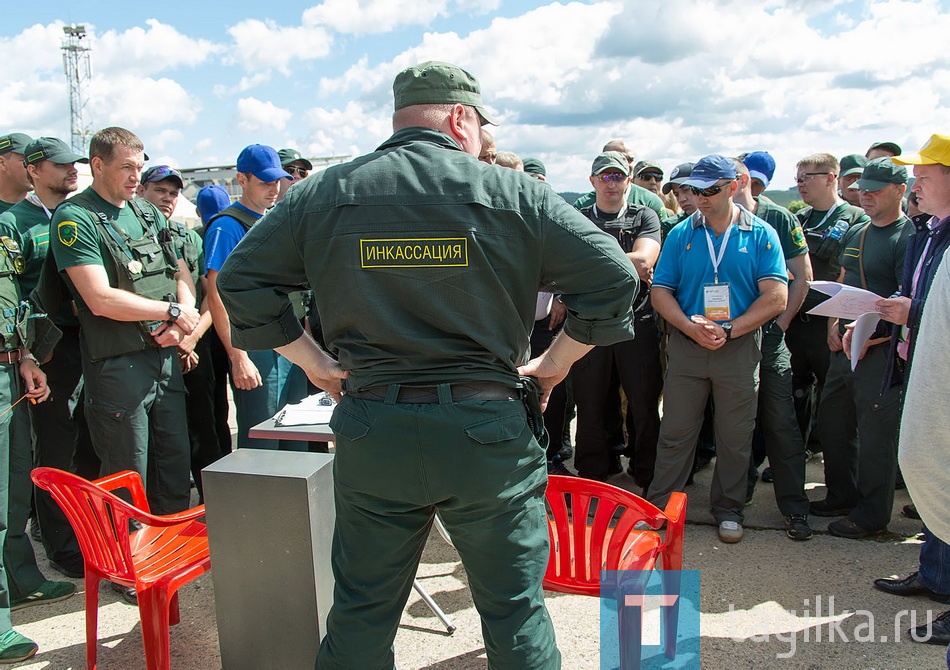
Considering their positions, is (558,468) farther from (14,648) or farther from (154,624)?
(14,648)

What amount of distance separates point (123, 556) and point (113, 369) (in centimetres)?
112

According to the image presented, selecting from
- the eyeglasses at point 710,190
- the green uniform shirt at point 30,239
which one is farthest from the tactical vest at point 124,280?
the eyeglasses at point 710,190

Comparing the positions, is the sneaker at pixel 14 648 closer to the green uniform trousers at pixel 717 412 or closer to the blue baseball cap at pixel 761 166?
the green uniform trousers at pixel 717 412

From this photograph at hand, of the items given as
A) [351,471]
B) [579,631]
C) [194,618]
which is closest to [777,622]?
[579,631]

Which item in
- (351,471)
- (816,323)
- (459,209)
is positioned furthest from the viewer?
(816,323)

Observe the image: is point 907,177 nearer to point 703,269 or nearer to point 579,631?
point 703,269

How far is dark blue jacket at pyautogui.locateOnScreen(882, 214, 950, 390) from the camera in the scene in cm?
298

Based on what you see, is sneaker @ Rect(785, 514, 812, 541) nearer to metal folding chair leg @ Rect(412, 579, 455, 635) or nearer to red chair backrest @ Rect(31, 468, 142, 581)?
metal folding chair leg @ Rect(412, 579, 455, 635)

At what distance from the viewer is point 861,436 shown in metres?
3.86

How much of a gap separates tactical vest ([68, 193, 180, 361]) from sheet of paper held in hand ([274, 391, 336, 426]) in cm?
89

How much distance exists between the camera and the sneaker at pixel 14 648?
293cm

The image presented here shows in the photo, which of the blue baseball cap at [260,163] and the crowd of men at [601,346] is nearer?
the crowd of men at [601,346]

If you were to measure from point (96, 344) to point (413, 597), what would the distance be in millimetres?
1997

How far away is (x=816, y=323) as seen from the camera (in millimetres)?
4809
